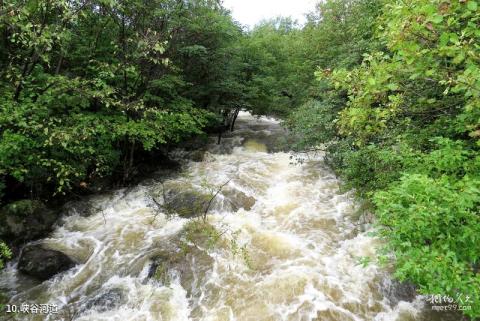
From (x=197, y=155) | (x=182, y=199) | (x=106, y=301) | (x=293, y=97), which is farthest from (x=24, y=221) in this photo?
(x=293, y=97)

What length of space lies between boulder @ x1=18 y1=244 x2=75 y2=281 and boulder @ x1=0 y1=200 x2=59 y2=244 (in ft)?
2.47

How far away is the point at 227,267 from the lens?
709 cm

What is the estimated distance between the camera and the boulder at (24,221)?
7.81 meters

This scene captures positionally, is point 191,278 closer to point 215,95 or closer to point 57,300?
point 57,300

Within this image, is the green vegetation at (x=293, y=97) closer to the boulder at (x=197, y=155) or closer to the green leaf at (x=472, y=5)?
the green leaf at (x=472, y=5)

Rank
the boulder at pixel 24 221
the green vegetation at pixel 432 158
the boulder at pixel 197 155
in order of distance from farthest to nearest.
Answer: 1. the boulder at pixel 197 155
2. the boulder at pixel 24 221
3. the green vegetation at pixel 432 158

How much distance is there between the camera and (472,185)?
10.7 ft

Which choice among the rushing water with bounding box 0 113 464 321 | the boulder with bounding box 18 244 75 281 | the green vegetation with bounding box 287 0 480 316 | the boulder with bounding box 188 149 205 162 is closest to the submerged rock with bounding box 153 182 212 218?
the rushing water with bounding box 0 113 464 321

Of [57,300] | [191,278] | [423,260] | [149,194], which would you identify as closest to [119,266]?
[57,300]

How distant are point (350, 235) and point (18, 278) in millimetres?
8152

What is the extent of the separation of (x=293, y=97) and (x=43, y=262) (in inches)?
571

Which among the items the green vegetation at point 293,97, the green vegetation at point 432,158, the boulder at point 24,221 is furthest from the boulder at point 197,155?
the green vegetation at point 432,158

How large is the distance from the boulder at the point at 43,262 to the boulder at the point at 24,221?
2.47ft

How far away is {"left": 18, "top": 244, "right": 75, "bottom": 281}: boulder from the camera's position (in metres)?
6.90
